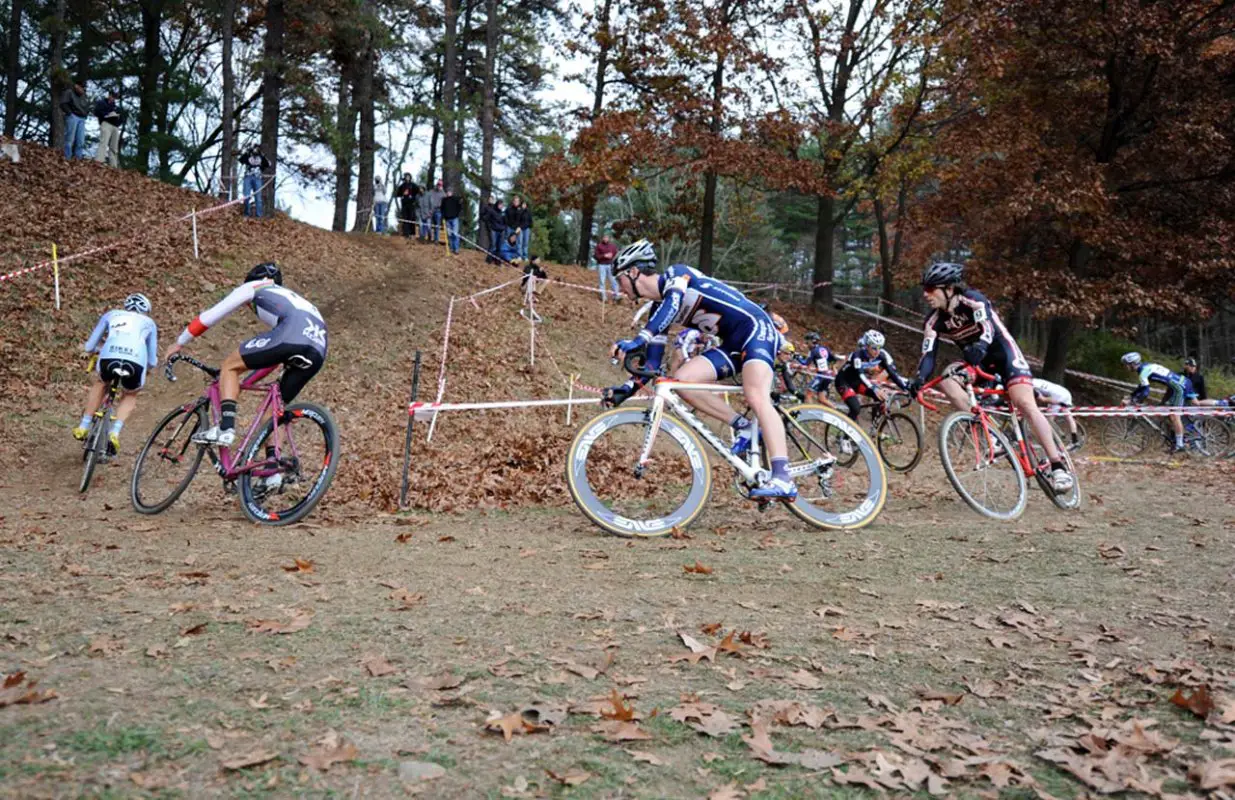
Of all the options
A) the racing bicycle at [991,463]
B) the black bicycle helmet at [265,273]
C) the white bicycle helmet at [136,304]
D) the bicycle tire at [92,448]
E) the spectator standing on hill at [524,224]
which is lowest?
the bicycle tire at [92,448]

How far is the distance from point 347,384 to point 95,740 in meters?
12.8

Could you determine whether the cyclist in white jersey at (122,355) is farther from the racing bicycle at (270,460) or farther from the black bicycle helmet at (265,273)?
the black bicycle helmet at (265,273)

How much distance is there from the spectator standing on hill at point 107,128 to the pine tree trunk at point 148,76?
8.84 meters

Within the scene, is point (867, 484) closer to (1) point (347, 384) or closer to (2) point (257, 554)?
(2) point (257, 554)

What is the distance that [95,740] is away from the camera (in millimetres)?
2973

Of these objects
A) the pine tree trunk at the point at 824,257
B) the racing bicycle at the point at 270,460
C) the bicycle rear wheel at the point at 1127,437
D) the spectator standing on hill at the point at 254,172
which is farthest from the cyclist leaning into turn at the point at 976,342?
the spectator standing on hill at the point at 254,172

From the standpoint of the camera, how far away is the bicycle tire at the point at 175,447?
7.83 meters

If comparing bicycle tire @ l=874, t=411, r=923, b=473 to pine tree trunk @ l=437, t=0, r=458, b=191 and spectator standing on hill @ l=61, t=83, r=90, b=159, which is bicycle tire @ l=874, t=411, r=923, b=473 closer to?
pine tree trunk @ l=437, t=0, r=458, b=191

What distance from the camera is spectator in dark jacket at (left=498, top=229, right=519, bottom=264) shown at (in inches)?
1024

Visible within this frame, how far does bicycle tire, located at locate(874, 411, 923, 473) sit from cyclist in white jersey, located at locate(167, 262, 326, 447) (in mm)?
7773

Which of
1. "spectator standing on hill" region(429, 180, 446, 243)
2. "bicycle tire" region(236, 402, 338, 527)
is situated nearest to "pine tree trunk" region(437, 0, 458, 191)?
"spectator standing on hill" region(429, 180, 446, 243)

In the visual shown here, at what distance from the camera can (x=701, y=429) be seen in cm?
738

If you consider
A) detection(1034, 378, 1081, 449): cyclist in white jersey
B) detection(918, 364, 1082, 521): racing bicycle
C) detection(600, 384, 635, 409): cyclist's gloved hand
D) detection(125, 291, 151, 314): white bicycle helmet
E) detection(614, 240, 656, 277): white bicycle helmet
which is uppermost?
detection(614, 240, 656, 277): white bicycle helmet

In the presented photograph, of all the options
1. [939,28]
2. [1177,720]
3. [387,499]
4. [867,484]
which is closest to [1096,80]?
[939,28]
